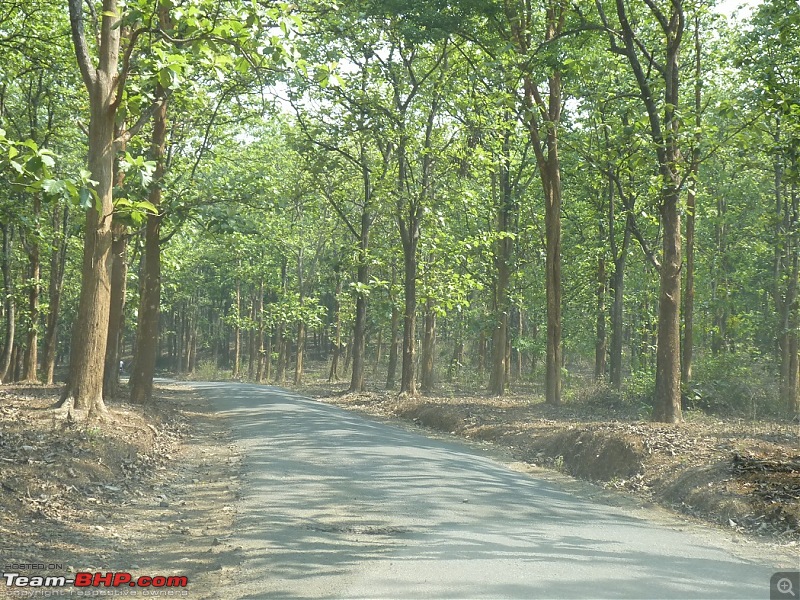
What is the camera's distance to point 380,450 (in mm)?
15031

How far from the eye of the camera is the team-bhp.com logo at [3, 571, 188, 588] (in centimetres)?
668

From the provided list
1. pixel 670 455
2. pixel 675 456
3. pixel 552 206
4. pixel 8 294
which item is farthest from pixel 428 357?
pixel 675 456

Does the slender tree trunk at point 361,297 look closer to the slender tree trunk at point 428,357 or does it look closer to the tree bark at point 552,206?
the slender tree trunk at point 428,357

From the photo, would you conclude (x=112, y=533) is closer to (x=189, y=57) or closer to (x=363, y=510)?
A: (x=363, y=510)

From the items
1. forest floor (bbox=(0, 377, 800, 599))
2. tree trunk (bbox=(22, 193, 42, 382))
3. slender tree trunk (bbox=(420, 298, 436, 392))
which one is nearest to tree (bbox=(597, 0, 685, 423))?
forest floor (bbox=(0, 377, 800, 599))

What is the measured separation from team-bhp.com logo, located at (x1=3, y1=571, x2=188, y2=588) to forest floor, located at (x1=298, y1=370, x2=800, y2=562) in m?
6.40

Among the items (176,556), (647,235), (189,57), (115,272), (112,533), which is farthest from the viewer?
(647,235)

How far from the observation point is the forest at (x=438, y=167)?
45.8 feet

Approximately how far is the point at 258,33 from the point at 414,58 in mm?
17838

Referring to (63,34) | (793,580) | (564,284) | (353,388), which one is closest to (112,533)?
(793,580)

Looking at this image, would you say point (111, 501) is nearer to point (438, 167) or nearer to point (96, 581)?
point (96, 581)

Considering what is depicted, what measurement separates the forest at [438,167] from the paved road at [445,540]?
4.09 metres

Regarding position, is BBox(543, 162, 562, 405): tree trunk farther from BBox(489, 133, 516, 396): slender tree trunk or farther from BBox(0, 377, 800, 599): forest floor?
BBox(489, 133, 516, 396): slender tree trunk

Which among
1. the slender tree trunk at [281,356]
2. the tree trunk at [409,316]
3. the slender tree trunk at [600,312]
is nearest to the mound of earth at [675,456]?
the tree trunk at [409,316]
